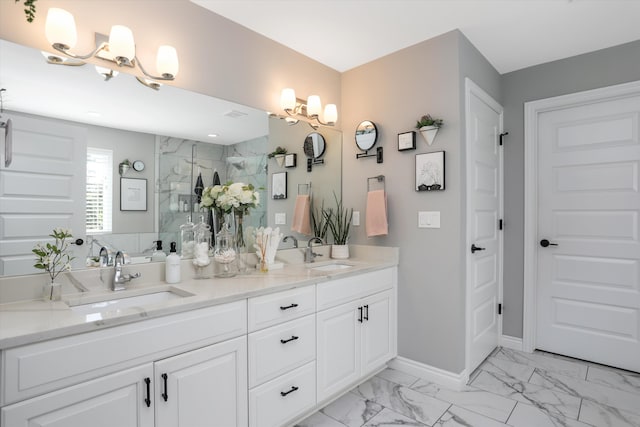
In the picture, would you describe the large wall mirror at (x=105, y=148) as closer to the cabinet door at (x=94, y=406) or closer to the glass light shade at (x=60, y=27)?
the glass light shade at (x=60, y=27)

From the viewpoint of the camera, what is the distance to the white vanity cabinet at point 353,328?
2.02 metres

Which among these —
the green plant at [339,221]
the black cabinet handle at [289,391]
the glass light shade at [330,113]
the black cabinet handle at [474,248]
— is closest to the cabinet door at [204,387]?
the black cabinet handle at [289,391]

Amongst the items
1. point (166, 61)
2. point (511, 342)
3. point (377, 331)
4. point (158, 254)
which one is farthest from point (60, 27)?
point (511, 342)

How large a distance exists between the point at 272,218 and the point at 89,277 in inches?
45.5

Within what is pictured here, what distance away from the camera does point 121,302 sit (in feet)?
5.34

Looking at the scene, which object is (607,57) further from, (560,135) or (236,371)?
(236,371)

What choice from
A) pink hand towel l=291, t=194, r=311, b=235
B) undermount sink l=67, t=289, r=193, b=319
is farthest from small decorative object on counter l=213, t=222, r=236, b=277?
pink hand towel l=291, t=194, r=311, b=235

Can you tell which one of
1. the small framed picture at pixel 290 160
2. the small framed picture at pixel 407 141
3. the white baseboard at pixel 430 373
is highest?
the small framed picture at pixel 407 141

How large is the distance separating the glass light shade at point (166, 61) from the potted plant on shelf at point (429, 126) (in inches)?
63.5

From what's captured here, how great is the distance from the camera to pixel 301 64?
270cm

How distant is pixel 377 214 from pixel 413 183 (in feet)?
1.15

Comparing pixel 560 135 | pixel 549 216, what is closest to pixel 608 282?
pixel 549 216

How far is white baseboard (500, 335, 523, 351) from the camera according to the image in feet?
9.91

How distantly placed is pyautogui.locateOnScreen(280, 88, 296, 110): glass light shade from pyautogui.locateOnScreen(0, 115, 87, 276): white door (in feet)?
4.11
